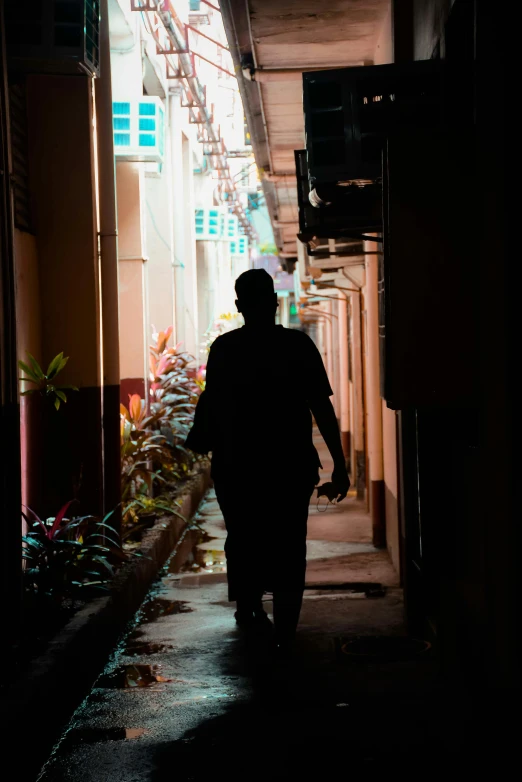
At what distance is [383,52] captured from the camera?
22.6 feet

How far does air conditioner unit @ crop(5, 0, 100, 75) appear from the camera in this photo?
20.1ft

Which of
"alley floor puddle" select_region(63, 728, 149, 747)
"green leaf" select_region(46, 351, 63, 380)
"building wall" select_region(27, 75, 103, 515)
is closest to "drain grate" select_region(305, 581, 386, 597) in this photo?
"building wall" select_region(27, 75, 103, 515)

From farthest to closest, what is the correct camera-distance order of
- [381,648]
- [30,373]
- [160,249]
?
1. [160,249]
2. [30,373]
3. [381,648]

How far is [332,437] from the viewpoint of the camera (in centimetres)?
455

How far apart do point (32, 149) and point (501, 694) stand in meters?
4.94

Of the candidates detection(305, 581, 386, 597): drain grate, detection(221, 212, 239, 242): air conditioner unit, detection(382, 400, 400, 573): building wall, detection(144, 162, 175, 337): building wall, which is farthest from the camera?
detection(221, 212, 239, 242): air conditioner unit

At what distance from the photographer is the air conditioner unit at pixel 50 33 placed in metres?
6.13

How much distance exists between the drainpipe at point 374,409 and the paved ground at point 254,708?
8.00ft

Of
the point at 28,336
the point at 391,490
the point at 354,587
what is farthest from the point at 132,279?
the point at 354,587

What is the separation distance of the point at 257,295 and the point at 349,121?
4.67ft

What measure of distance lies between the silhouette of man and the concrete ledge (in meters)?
0.84

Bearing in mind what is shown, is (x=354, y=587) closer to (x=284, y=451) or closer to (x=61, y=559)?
(x=61, y=559)

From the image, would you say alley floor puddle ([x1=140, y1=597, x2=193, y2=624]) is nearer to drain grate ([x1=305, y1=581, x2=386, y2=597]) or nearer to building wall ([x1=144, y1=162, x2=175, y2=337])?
drain grate ([x1=305, y1=581, x2=386, y2=597])

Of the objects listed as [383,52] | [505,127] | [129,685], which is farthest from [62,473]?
[505,127]
